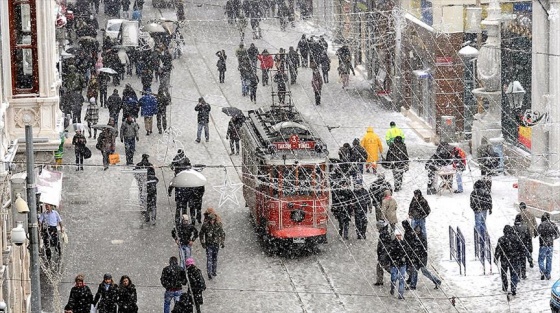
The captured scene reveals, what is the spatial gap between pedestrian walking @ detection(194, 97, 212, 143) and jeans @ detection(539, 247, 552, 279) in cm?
1404

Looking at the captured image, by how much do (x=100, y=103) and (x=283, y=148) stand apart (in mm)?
15359

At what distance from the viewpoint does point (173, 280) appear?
2927cm

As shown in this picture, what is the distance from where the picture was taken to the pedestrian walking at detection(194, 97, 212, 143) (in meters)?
42.9

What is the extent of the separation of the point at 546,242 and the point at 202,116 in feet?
47.0

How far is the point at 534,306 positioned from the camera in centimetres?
2980

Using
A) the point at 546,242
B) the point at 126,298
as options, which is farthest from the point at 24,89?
the point at 546,242

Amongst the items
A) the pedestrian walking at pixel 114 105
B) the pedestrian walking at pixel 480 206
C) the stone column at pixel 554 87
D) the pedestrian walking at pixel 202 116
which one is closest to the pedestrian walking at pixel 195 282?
the pedestrian walking at pixel 480 206

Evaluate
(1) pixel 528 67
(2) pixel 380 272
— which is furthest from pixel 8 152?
(1) pixel 528 67

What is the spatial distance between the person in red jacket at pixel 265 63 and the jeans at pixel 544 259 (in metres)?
20.9

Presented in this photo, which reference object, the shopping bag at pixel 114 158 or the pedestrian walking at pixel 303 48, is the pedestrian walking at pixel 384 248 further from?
the pedestrian walking at pixel 303 48

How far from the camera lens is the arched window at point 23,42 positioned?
29156 millimetres

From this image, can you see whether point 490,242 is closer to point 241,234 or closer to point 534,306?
point 534,306

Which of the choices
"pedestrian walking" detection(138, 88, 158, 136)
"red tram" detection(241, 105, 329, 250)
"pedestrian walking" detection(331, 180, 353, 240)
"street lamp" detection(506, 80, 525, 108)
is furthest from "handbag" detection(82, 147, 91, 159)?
"street lamp" detection(506, 80, 525, 108)

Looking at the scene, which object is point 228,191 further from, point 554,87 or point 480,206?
point 554,87
